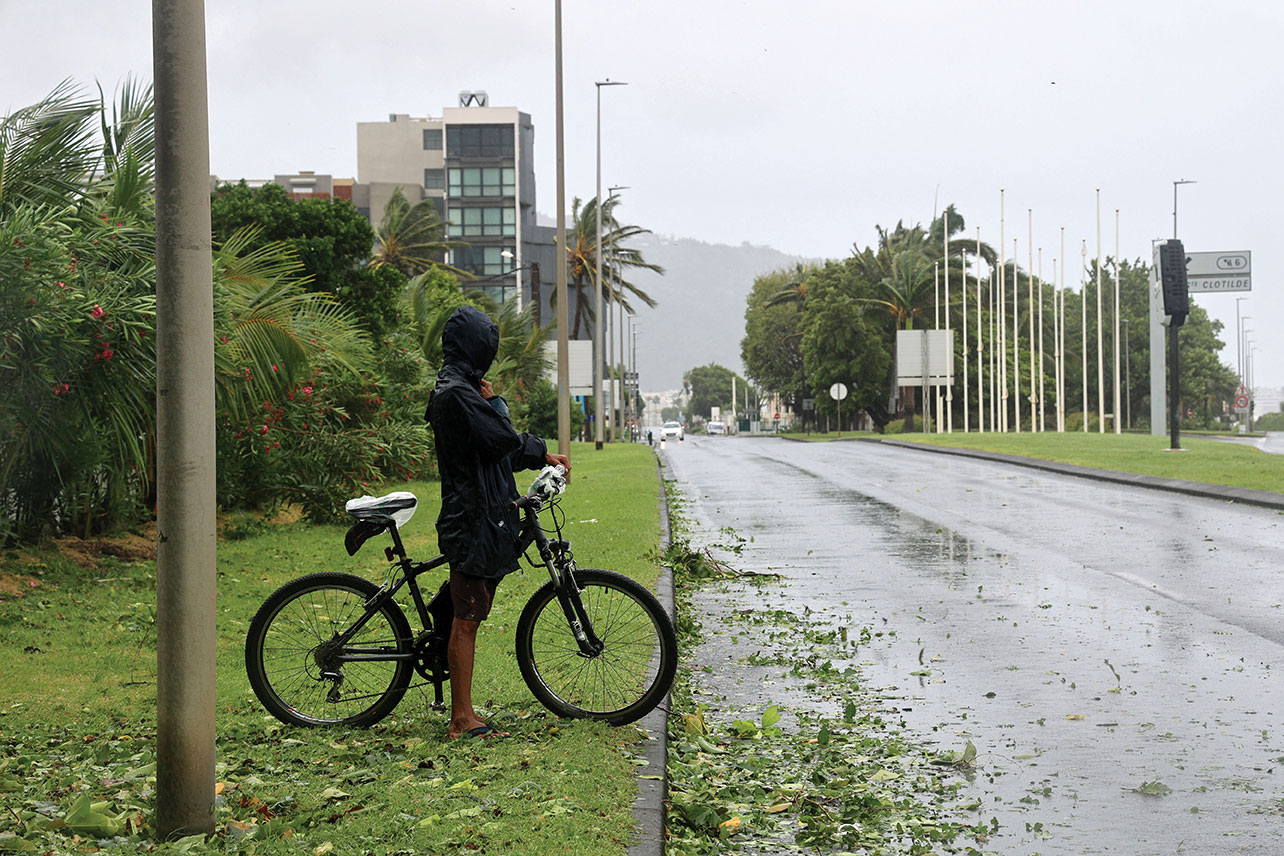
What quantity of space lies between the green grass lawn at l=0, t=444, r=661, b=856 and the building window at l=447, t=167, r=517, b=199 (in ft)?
299

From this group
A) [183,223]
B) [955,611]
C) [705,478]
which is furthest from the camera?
[705,478]

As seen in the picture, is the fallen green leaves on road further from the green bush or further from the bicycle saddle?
the green bush

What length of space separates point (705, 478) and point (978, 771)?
2503cm

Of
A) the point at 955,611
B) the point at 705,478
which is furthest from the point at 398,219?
the point at 955,611

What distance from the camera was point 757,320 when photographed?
108750mm

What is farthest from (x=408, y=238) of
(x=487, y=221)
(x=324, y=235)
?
(x=487, y=221)

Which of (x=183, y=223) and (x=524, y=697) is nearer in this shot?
(x=183, y=223)

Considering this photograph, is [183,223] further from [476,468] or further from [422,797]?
[422,797]

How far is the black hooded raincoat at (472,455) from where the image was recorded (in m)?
5.78

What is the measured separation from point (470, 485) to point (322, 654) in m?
1.13

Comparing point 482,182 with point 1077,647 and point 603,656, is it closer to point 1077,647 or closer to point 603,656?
point 1077,647

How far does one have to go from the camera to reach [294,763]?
549cm

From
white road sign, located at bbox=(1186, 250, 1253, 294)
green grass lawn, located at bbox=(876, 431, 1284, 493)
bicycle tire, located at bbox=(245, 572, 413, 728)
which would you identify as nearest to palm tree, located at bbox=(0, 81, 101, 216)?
bicycle tire, located at bbox=(245, 572, 413, 728)

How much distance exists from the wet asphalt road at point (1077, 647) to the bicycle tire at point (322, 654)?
2118mm
